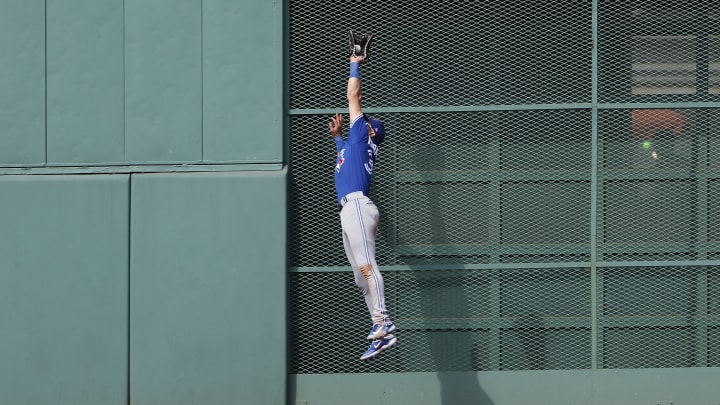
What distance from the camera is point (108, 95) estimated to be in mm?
7461

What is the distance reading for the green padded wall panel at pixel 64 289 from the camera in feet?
24.3

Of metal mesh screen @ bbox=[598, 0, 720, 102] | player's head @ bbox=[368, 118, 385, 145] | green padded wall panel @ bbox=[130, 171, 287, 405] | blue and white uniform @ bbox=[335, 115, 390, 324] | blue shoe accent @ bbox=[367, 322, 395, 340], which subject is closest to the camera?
blue shoe accent @ bbox=[367, 322, 395, 340]

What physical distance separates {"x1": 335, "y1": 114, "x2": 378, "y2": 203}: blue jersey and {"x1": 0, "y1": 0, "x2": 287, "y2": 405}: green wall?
2.02ft

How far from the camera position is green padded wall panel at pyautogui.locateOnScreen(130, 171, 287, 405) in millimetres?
7355

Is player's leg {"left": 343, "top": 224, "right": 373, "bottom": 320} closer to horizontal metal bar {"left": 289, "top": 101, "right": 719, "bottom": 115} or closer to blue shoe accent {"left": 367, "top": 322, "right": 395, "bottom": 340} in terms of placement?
blue shoe accent {"left": 367, "top": 322, "right": 395, "bottom": 340}

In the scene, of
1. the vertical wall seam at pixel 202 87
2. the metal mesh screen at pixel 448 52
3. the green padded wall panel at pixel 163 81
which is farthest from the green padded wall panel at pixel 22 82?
the metal mesh screen at pixel 448 52

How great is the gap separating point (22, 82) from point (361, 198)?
8.97 feet

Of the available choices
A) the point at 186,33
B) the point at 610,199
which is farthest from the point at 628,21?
the point at 186,33

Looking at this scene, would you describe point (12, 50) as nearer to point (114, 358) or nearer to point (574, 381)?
point (114, 358)

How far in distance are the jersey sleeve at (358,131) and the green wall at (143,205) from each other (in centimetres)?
72

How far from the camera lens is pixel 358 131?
22.7 ft

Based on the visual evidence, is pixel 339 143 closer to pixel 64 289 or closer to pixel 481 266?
pixel 481 266

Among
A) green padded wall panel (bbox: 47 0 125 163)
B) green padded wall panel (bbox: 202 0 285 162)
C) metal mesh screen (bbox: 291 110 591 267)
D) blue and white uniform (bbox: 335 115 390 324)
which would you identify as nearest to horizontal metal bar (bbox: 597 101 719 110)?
metal mesh screen (bbox: 291 110 591 267)

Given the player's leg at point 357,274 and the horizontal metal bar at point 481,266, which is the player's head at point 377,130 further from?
the horizontal metal bar at point 481,266
